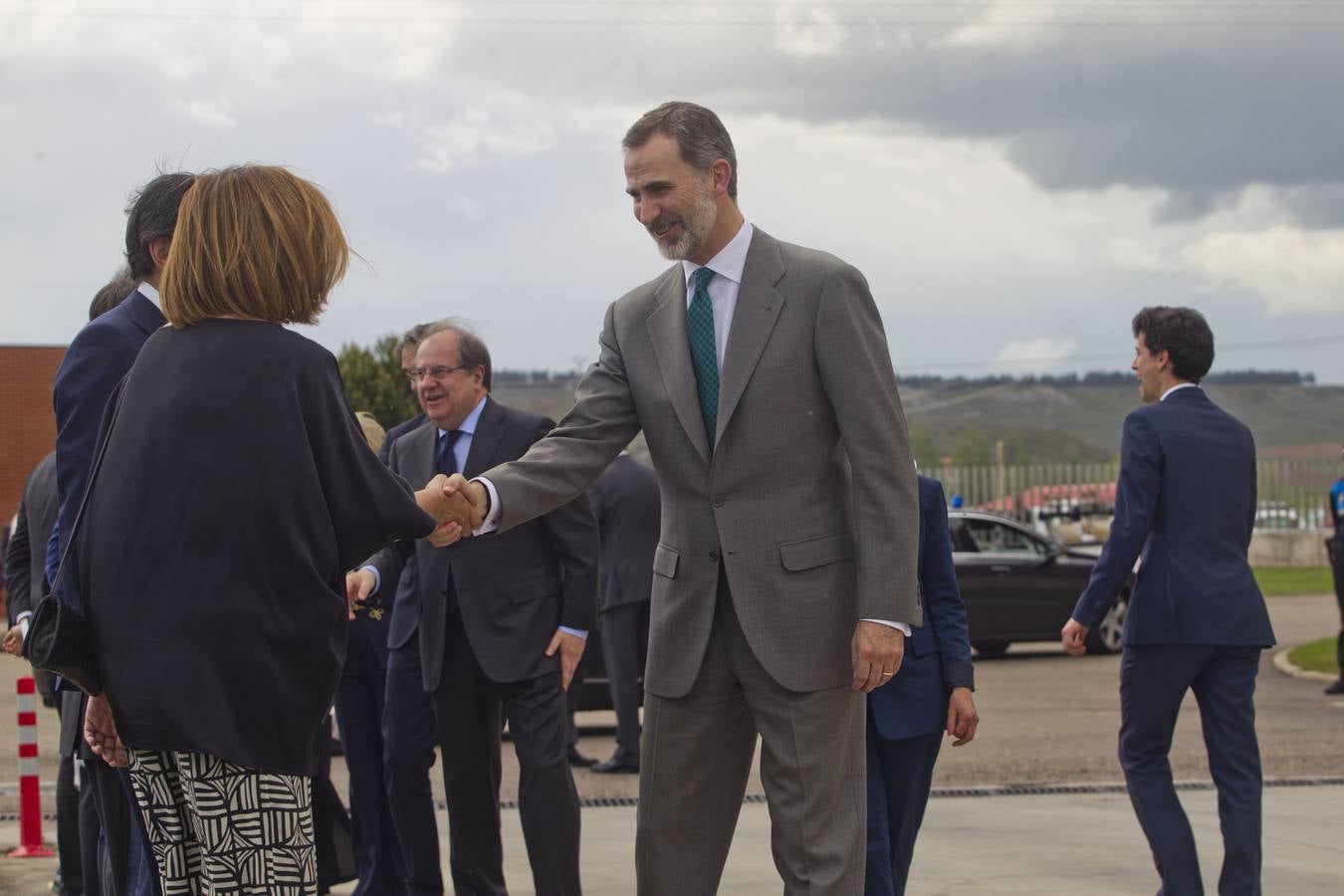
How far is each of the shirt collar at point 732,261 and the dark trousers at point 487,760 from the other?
2127mm

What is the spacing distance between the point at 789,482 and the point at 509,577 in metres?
2.16

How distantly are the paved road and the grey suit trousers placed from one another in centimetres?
251

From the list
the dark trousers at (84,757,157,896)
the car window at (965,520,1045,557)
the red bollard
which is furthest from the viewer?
the car window at (965,520,1045,557)

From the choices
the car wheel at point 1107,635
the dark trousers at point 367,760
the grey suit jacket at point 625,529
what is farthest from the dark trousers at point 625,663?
the car wheel at point 1107,635

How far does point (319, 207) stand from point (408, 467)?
2990mm

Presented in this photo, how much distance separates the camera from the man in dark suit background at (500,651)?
594 cm

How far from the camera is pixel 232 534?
3.19 m

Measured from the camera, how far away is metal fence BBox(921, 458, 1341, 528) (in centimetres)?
3850

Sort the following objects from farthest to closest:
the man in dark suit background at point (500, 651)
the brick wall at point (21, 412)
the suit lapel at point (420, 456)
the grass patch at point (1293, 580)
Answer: the brick wall at point (21, 412)
the grass patch at point (1293, 580)
the suit lapel at point (420, 456)
the man in dark suit background at point (500, 651)

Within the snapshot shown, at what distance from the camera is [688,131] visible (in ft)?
13.8

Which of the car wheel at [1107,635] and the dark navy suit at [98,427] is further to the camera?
the car wheel at [1107,635]

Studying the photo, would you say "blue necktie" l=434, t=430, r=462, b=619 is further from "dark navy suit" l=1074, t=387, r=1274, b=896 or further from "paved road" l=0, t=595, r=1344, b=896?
"dark navy suit" l=1074, t=387, r=1274, b=896

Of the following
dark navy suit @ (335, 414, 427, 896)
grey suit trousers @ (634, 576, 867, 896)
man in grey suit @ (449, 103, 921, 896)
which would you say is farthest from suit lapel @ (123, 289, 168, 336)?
dark navy suit @ (335, 414, 427, 896)

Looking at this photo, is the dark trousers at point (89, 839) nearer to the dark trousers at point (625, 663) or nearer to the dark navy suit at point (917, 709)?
the dark navy suit at point (917, 709)
